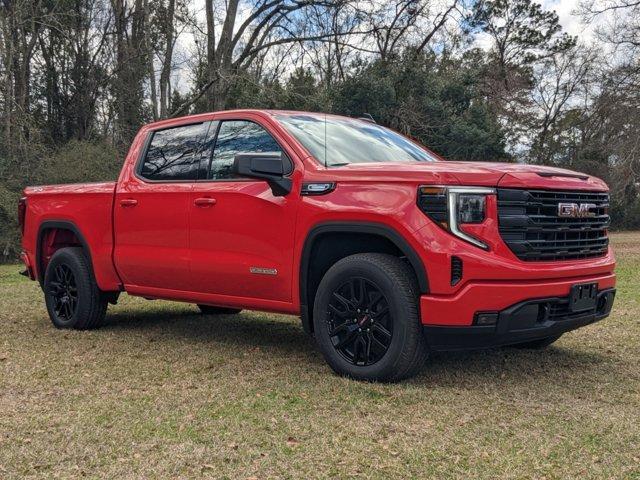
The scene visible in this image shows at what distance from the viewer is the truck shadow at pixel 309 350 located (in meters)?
4.72

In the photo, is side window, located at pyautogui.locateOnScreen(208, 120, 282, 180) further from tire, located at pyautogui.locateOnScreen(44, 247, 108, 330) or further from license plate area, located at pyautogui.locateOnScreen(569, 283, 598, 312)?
license plate area, located at pyautogui.locateOnScreen(569, 283, 598, 312)

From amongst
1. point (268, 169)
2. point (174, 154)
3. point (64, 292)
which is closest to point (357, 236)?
point (268, 169)

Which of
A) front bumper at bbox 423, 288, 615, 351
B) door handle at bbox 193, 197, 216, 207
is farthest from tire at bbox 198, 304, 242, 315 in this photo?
front bumper at bbox 423, 288, 615, 351

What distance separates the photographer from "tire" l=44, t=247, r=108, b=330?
6543 mm

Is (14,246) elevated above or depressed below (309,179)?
below

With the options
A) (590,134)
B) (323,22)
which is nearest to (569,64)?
(590,134)

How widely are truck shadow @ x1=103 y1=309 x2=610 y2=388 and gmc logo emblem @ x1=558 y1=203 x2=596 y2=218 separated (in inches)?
45.4

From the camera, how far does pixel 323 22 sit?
2255 cm

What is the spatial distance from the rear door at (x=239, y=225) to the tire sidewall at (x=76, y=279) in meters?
1.60

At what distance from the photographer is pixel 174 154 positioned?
19.4 ft

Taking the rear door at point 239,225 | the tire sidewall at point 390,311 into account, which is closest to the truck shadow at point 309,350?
the tire sidewall at point 390,311

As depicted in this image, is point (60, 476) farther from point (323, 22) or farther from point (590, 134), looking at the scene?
point (590, 134)

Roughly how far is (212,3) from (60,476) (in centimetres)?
2309

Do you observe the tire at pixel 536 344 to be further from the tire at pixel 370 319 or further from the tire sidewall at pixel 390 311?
the tire sidewall at pixel 390 311
